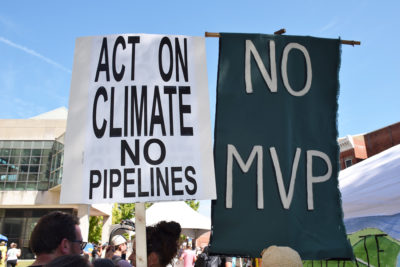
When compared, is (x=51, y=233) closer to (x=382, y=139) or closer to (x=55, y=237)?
(x=55, y=237)

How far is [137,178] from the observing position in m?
2.38

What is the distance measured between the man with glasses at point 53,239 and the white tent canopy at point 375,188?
299cm

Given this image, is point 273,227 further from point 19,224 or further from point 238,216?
point 19,224

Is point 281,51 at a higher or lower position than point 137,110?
higher

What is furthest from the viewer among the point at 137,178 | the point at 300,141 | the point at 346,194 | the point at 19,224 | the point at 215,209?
the point at 19,224

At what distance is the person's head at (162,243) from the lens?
8.30 feet

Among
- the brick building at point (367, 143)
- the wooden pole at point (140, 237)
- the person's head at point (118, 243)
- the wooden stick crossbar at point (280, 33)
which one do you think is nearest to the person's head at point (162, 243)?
the wooden pole at point (140, 237)

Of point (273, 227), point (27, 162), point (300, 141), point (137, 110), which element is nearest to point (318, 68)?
point (300, 141)

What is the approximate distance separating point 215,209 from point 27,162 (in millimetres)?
33866

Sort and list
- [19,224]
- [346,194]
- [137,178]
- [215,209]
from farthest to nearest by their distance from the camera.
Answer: [19,224]
[346,194]
[215,209]
[137,178]

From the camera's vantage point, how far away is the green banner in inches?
102

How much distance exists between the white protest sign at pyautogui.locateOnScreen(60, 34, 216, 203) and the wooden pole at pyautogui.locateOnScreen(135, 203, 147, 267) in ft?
0.27

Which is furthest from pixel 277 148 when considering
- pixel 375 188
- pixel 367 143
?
pixel 367 143

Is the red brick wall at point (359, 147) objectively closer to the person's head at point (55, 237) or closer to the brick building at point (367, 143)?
the brick building at point (367, 143)
